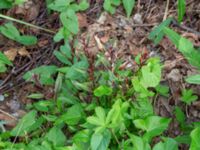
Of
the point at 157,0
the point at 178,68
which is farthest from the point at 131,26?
the point at 178,68

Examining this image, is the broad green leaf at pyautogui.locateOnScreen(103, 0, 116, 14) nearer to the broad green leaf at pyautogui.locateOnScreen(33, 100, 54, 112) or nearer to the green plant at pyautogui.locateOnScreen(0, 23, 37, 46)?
the green plant at pyautogui.locateOnScreen(0, 23, 37, 46)

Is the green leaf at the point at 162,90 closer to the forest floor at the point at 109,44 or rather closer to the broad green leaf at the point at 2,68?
the forest floor at the point at 109,44

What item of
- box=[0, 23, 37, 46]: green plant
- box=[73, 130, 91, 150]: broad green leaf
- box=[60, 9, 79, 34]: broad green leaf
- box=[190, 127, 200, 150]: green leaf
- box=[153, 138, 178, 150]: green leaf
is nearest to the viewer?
box=[190, 127, 200, 150]: green leaf

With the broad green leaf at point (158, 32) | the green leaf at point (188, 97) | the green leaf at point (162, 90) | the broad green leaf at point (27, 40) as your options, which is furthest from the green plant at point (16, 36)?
the green leaf at point (188, 97)

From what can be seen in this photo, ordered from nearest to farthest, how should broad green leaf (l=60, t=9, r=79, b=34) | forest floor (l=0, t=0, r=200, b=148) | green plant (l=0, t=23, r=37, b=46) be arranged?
forest floor (l=0, t=0, r=200, b=148), broad green leaf (l=60, t=9, r=79, b=34), green plant (l=0, t=23, r=37, b=46)

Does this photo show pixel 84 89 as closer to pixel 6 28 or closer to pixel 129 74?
pixel 129 74

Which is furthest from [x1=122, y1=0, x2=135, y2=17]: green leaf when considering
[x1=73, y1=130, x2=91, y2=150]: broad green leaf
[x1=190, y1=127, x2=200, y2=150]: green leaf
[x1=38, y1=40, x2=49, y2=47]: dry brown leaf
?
[x1=190, y1=127, x2=200, y2=150]: green leaf

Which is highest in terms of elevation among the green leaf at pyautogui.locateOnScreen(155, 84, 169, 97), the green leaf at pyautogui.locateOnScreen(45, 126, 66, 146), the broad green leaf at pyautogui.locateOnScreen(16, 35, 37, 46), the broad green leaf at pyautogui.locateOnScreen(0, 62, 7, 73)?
the broad green leaf at pyautogui.locateOnScreen(16, 35, 37, 46)
